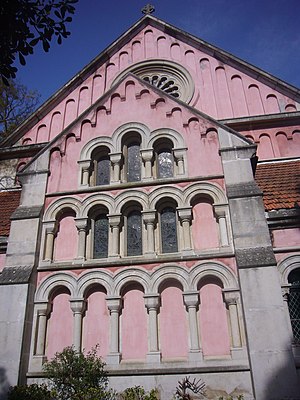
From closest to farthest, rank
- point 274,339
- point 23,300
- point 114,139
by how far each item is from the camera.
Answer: point 274,339, point 23,300, point 114,139

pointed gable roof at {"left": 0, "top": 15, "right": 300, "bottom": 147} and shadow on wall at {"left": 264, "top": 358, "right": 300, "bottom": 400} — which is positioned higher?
pointed gable roof at {"left": 0, "top": 15, "right": 300, "bottom": 147}

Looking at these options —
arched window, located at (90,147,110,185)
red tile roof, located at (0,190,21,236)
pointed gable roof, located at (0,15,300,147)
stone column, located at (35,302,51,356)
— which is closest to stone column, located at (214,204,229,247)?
arched window, located at (90,147,110,185)

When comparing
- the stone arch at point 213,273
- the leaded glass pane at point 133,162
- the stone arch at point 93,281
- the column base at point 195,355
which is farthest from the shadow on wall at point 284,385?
the leaded glass pane at point 133,162

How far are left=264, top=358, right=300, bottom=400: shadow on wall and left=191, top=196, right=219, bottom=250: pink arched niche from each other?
318cm

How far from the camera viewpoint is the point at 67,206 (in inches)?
420

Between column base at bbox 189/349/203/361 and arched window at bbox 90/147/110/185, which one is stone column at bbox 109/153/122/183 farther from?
column base at bbox 189/349/203/361

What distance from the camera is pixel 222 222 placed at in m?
9.56

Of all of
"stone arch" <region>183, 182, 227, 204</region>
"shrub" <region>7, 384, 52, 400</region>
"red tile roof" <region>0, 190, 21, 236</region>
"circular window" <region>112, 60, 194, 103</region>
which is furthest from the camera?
"circular window" <region>112, 60, 194, 103</region>

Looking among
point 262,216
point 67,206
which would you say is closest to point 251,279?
point 262,216

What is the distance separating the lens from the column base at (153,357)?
838 centimetres

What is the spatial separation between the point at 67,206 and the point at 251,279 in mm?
5463

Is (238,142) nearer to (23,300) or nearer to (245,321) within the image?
Answer: (245,321)

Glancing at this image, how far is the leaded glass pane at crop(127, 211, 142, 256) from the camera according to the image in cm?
1001

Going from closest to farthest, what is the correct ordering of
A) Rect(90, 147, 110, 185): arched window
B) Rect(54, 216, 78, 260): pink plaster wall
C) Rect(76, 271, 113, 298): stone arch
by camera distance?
Rect(76, 271, 113, 298): stone arch
Rect(54, 216, 78, 260): pink plaster wall
Rect(90, 147, 110, 185): arched window
